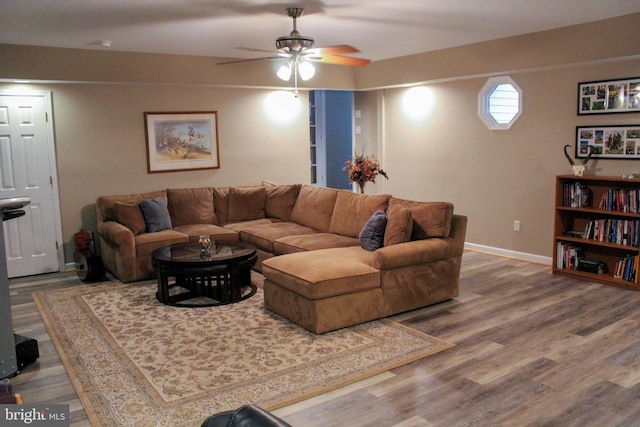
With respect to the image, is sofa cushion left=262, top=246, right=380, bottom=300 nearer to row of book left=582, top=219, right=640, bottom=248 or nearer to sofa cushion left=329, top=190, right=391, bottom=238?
sofa cushion left=329, top=190, right=391, bottom=238

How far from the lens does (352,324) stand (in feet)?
13.7

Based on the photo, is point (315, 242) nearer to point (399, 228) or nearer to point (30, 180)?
point (399, 228)

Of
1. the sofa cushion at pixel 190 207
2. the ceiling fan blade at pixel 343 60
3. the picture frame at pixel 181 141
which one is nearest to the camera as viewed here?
the ceiling fan blade at pixel 343 60

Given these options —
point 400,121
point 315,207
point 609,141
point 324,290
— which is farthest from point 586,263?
point 400,121

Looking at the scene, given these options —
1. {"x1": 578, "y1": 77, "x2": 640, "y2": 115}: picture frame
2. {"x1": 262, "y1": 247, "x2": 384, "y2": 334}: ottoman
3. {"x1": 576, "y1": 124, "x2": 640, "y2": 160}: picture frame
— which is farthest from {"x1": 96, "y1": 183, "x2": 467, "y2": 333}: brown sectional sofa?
{"x1": 578, "y1": 77, "x2": 640, "y2": 115}: picture frame

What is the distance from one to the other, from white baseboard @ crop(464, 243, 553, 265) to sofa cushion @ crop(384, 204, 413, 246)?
2.25m

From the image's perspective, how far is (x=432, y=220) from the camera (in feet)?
15.4

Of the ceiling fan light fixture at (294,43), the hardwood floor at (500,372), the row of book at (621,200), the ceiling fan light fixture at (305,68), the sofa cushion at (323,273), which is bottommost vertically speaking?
the hardwood floor at (500,372)

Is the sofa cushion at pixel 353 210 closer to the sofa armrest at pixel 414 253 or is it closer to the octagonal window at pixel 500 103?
the sofa armrest at pixel 414 253

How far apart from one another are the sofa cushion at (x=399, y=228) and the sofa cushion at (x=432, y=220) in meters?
0.14

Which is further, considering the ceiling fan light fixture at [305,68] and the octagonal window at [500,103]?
the octagonal window at [500,103]

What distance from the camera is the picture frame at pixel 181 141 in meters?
6.63

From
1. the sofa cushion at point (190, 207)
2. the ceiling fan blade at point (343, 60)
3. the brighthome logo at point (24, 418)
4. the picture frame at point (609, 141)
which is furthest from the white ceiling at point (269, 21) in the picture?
the brighthome logo at point (24, 418)

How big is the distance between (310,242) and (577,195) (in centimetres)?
275
